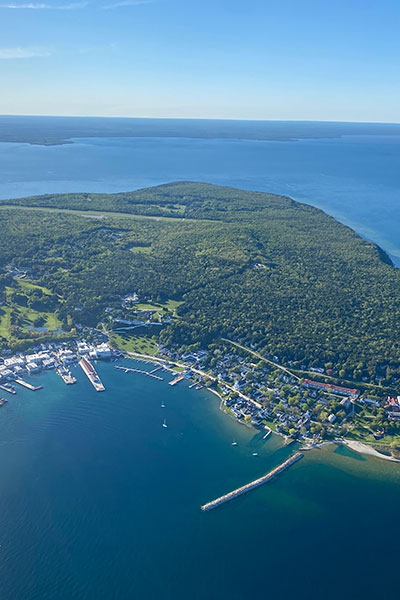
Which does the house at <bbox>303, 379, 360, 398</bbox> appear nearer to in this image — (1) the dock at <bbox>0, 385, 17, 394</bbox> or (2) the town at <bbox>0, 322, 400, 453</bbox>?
(2) the town at <bbox>0, 322, 400, 453</bbox>

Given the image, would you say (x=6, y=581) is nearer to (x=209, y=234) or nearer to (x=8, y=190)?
(x=209, y=234)

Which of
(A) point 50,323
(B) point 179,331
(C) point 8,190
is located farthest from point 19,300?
(C) point 8,190

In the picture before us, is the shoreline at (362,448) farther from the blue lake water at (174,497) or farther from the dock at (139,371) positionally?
the dock at (139,371)

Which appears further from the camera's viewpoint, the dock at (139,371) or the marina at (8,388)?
the dock at (139,371)

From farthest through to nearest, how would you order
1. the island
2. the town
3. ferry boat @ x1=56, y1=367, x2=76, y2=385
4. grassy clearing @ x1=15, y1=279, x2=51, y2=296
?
grassy clearing @ x1=15, y1=279, x2=51, y2=296 < ferry boat @ x1=56, y1=367, x2=76, y2=385 < the island < the town

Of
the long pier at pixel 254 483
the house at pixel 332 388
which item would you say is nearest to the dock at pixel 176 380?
the house at pixel 332 388

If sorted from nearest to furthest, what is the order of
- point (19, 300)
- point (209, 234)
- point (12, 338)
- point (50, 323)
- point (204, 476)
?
point (204, 476) → point (12, 338) → point (50, 323) → point (19, 300) → point (209, 234)

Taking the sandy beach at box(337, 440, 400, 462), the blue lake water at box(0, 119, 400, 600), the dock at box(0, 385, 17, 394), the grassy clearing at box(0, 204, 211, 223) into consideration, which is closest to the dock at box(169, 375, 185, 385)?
the blue lake water at box(0, 119, 400, 600)
